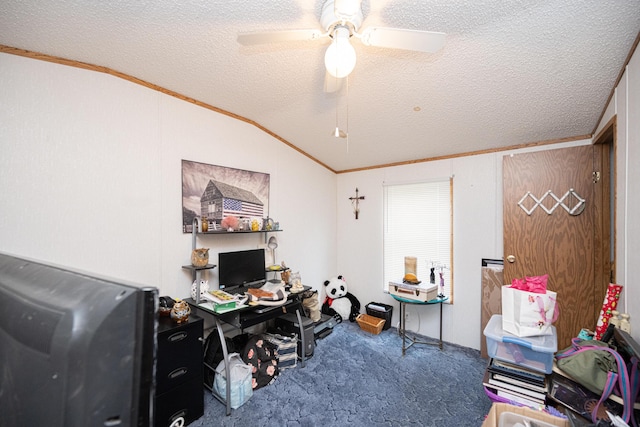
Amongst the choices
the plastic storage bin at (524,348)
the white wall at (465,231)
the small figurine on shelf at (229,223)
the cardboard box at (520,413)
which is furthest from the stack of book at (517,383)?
the small figurine on shelf at (229,223)

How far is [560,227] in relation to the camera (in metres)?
2.52

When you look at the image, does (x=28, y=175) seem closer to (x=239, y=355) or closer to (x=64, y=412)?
(x=239, y=355)

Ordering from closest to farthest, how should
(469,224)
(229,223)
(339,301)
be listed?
(229,223), (469,224), (339,301)

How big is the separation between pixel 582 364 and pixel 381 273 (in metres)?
2.63

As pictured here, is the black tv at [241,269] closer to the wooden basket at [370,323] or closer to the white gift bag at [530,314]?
the wooden basket at [370,323]

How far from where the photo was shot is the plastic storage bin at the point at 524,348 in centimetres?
134

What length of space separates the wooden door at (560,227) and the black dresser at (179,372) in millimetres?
2929

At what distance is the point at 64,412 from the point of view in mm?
290

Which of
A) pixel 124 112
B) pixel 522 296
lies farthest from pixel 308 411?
pixel 124 112

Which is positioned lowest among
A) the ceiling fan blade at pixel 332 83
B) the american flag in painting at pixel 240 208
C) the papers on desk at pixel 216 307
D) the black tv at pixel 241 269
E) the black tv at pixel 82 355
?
the papers on desk at pixel 216 307

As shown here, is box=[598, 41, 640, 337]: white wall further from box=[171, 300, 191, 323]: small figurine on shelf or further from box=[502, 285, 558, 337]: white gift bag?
box=[171, 300, 191, 323]: small figurine on shelf

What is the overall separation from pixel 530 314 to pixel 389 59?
174cm

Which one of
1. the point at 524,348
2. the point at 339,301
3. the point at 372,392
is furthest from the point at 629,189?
the point at 339,301

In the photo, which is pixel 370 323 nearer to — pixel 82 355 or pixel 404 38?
pixel 404 38
